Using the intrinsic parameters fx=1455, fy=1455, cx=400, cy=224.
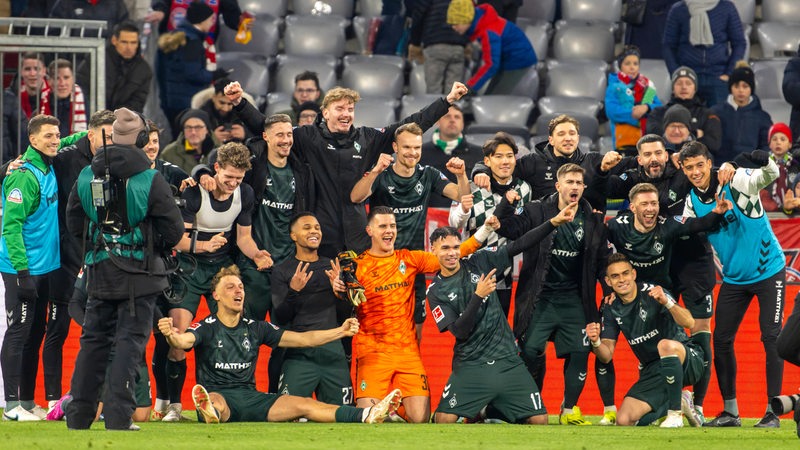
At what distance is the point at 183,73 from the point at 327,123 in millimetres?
4894

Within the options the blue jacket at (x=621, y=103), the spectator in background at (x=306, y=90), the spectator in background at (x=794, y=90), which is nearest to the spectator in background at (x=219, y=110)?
the spectator in background at (x=306, y=90)

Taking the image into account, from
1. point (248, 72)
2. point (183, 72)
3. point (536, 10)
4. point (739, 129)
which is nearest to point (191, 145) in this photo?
point (183, 72)

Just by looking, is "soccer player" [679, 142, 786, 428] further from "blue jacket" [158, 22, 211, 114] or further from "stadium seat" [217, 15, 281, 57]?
"stadium seat" [217, 15, 281, 57]

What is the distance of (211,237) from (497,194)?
7.30 feet

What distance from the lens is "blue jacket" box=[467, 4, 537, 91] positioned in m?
15.9

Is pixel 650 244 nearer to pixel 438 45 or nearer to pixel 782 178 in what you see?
pixel 782 178

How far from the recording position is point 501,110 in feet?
54.0

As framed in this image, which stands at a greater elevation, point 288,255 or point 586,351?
point 288,255

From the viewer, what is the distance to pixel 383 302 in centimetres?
1103

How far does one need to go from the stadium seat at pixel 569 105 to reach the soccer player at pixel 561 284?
5574 millimetres

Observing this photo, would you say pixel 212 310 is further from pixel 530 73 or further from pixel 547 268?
pixel 530 73

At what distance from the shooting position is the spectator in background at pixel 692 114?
14.4 m

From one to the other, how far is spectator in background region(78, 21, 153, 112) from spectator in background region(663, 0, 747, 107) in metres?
5.83

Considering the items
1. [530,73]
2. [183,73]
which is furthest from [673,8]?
[183,73]
